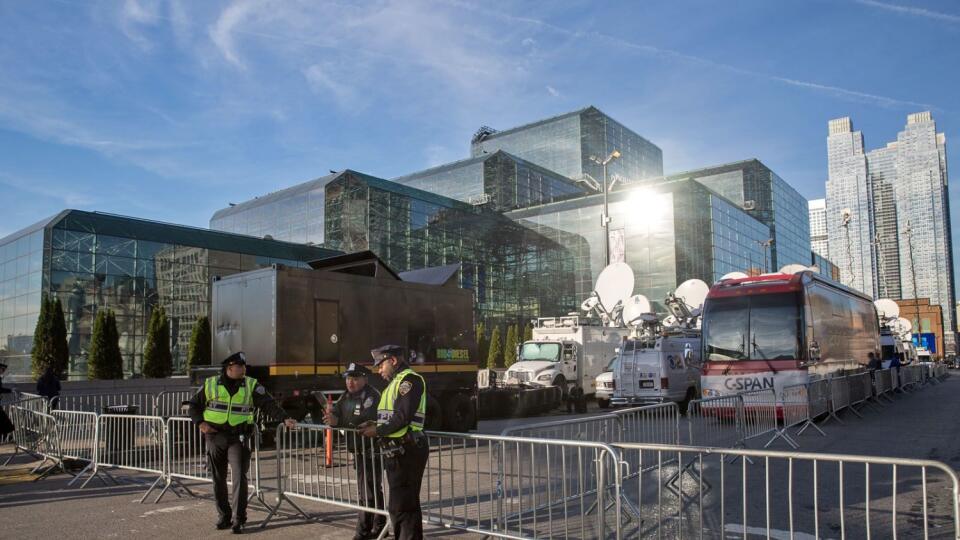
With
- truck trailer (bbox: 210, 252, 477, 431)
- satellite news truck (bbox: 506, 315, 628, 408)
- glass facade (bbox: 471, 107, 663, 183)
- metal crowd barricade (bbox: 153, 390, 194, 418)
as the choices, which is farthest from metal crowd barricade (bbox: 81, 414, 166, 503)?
glass facade (bbox: 471, 107, 663, 183)

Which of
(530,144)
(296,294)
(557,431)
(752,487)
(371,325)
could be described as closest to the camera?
(557,431)

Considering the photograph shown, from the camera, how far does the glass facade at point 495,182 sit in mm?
65250

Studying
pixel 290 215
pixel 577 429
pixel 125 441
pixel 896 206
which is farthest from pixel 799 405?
pixel 896 206

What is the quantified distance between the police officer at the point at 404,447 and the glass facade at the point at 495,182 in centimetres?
5668

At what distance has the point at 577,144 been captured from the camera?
78.3 meters

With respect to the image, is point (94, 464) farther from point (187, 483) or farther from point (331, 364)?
point (331, 364)

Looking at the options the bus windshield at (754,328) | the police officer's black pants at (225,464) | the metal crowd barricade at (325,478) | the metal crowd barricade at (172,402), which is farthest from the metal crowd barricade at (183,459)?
the bus windshield at (754,328)

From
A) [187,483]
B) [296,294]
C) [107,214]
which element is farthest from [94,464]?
[107,214]

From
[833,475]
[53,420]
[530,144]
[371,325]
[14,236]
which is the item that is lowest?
[833,475]

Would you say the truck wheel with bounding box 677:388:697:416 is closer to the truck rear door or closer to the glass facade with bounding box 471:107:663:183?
the truck rear door

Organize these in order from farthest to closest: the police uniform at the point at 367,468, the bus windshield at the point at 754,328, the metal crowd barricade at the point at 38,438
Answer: the bus windshield at the point at 754,328, the metal crowd barricade at the point at 38,438, the police uniform at the point at 367,468

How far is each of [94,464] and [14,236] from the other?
25.6 metres

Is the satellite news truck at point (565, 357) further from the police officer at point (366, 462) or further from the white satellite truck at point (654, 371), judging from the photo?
the police officer at point (366, 462)

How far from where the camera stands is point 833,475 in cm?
990
